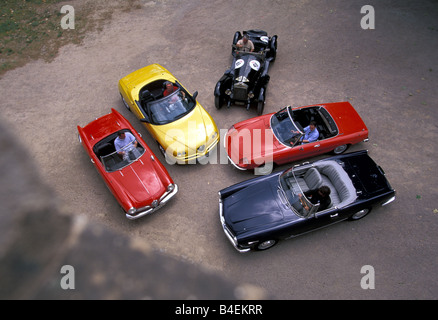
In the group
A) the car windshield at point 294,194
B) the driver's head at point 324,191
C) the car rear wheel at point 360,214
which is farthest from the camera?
the car rear wheel at point 360,214

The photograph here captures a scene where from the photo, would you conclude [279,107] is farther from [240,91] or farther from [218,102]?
[218,102]

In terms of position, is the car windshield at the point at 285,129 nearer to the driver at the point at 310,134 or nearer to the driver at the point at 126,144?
the driver at the point at 310,134

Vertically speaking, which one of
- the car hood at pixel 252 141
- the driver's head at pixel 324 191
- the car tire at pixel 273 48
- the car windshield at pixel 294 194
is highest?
the car tire at pixel 273 48

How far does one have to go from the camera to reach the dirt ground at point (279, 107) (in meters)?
6.51

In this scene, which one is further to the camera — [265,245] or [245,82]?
[245,82]

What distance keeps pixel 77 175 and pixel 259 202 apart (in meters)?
5.34

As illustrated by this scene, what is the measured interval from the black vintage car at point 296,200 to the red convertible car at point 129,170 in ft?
5.44

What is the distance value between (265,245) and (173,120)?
4.19 metres

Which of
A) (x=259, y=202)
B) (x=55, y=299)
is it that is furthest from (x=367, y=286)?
(x=55, y=299)

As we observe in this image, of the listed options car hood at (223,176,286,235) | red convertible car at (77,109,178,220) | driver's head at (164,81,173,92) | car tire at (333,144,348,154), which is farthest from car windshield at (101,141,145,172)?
car tire at (333,144,348,154)

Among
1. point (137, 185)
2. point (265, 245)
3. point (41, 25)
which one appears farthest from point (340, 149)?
point (41, 25)

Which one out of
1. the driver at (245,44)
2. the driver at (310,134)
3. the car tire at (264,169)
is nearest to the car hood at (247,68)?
the driver at (245,44)

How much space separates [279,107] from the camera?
9516 mm

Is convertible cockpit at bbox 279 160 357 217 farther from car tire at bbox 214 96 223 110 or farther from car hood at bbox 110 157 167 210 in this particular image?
car tire at bbox 214 96 223 110
